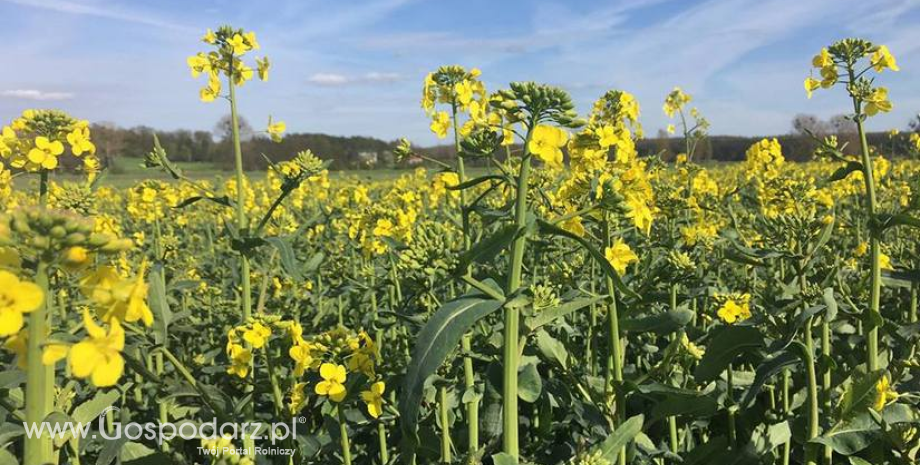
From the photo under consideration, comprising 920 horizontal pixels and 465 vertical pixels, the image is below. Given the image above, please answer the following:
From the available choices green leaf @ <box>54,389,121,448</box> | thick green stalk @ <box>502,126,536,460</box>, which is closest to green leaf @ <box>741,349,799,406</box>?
thick green stalk @ <box>502,126,536,460</box>

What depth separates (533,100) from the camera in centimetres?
200

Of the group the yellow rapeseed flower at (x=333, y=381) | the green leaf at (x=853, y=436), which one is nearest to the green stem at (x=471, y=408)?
the yellow rapeseed flower at (x=333, y=381)

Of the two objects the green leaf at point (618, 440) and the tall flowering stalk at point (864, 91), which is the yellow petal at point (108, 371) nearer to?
the green leaf at point (618, 440)

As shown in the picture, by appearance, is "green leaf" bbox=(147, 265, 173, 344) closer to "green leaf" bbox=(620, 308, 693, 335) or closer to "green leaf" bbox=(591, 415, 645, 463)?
"green leaf" bbox=(591, 415, 645, 463)

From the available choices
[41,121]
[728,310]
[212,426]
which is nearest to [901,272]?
[728,310]

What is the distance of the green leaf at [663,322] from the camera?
2270mm

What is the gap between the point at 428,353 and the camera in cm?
153

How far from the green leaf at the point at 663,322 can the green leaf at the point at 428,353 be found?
102 cm

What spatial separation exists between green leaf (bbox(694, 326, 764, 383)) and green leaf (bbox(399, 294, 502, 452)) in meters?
1.29

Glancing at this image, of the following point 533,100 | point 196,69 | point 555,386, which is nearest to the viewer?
point 533,100

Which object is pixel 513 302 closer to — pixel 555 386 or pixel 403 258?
pixel 403 258

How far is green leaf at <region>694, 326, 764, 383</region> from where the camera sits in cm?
236

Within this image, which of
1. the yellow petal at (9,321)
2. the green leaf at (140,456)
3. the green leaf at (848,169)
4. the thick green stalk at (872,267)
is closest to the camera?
the yellow petal at (9,321)

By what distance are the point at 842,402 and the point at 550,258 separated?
239 centimetres
